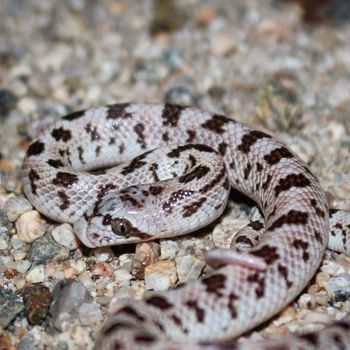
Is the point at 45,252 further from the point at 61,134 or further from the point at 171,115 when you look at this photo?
the point at 171,115

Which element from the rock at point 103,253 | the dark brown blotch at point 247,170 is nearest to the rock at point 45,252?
the rock at point 103,253

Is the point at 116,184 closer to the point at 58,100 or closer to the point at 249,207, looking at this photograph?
the point at 249,207

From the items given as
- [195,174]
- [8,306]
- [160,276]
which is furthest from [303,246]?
[8,306]

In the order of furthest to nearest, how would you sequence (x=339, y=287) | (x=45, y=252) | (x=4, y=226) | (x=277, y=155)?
(x=277, y=155), (x=4, y=226), (x=45, y=252), (x=339, y=287)

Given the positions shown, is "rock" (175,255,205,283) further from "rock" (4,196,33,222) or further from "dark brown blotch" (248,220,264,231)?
"rock" (4,196,33,222)

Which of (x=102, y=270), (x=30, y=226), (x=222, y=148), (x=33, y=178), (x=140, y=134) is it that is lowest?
(x=102, y=270)

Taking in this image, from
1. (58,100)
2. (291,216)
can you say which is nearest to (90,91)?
(58,100)

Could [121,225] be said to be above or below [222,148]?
below
